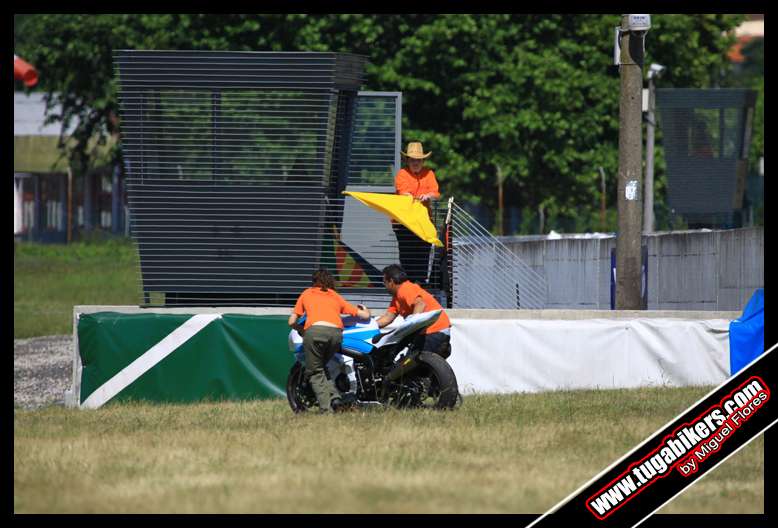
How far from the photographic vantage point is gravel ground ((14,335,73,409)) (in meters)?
24.0

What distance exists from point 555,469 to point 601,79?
34.9 meters

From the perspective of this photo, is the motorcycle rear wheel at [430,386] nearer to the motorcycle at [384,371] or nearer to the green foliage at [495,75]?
the motorcycle at [384,371]

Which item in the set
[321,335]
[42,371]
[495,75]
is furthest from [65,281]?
[321,335]

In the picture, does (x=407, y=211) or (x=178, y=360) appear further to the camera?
(x=407, y=211)

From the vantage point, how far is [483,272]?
2194cm

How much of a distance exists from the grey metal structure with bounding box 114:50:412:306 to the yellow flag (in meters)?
1.07

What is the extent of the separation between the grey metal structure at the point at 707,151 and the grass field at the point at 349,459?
1125 centimetres

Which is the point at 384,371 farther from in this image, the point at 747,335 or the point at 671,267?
the point at 671,267

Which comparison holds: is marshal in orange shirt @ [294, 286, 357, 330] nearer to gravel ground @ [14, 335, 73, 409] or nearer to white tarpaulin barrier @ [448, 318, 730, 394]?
white tarpaulin barrier @ [448, 318, 730, 394]

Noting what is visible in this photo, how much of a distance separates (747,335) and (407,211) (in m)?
4.41

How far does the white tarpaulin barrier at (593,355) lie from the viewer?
18.4m

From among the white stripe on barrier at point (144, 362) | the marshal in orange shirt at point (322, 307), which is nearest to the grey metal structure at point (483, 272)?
the white stripe on barrier at point (144, 362)

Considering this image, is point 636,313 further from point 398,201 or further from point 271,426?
point 271,426
